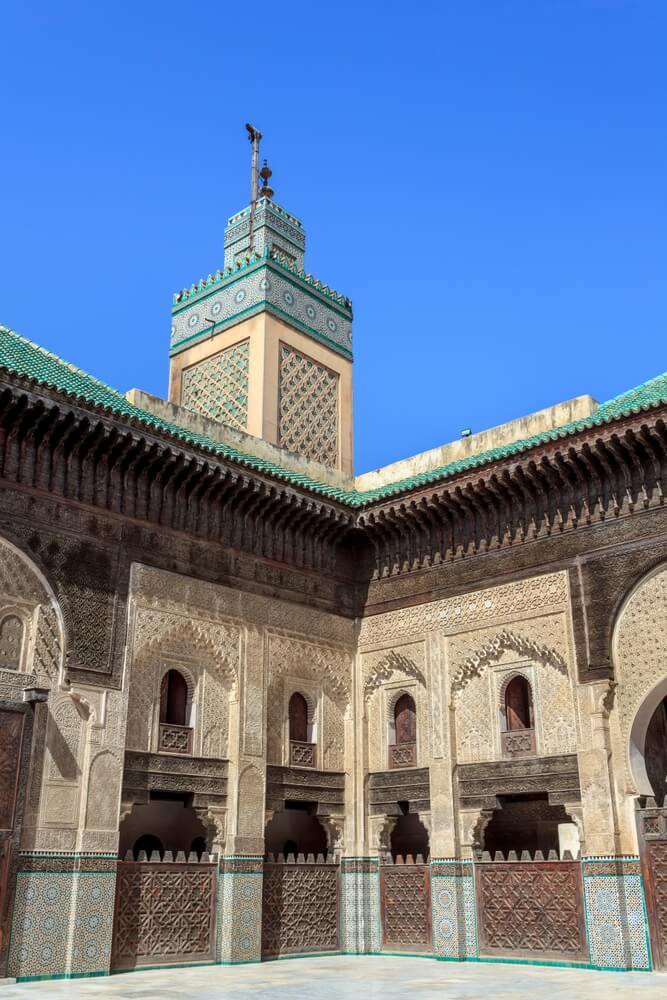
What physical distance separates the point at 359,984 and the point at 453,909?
1.89m

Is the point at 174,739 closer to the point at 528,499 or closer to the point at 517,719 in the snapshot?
the point at 517,719

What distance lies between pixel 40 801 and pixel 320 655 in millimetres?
3290

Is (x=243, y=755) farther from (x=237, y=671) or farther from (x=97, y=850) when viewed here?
(x=97, y=850)

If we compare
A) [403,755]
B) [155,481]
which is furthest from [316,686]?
[155,481]

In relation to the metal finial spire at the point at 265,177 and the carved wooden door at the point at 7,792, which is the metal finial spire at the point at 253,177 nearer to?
the metal finial spire at the point at 265,177

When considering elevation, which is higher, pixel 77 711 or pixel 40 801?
pixel 77 711

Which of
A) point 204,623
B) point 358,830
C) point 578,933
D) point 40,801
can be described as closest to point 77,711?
point 40,801

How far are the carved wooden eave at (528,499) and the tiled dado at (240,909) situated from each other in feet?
10.5

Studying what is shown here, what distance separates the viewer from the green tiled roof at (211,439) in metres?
8.31

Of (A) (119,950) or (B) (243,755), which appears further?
(B) (243,755)

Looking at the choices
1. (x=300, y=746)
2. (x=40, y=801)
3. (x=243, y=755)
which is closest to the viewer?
(x=40, y=801)

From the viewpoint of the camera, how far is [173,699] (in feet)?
28.8

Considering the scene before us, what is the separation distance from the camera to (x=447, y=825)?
895 centimetres

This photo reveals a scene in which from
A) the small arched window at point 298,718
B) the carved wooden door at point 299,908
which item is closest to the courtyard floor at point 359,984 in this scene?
the carved wooden door at point 299,908
